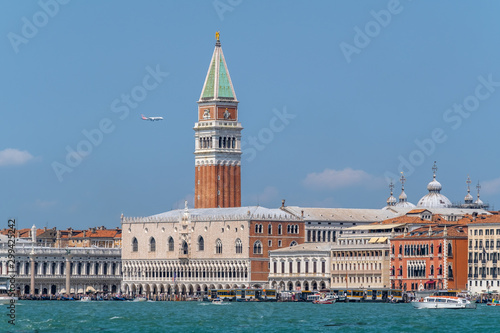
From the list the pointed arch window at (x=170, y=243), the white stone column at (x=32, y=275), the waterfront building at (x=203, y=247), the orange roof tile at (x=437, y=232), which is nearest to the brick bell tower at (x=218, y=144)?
the waterfront building at (x=203, y=247)

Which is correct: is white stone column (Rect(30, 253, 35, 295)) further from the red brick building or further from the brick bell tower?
the red brick building

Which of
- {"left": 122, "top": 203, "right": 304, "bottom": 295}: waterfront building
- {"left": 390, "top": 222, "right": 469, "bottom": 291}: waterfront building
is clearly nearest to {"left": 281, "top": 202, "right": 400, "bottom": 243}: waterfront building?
{"left": 122, "top": 203, "right": 304, "bottom": 295}: waterfront building

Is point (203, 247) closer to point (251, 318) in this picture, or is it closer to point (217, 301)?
point (217, 301)

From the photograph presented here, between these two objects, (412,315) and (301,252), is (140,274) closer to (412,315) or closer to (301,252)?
(301,252)

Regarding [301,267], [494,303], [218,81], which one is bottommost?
[494,303]

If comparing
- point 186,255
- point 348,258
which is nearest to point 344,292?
point 348,258

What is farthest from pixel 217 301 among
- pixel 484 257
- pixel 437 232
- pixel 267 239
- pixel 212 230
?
pixel 484 257

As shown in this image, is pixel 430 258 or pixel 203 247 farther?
pixel 203 247
